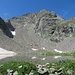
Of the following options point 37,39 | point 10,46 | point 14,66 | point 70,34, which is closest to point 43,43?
point 37,39

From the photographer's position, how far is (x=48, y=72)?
91.4 feet

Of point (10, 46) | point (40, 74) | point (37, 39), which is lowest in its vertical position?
point (40, 74)

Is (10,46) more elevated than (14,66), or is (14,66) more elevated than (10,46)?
(10,46)

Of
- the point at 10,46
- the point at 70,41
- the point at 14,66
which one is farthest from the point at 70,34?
the point at 14,66

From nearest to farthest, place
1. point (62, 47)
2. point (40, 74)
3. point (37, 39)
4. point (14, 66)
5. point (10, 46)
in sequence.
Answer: point (40, 74), point (14, 66), point (10, 46), point (62, 47), point (37, 39)

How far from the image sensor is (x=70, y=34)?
19325cm

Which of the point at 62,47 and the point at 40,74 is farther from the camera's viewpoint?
the point at 62,47

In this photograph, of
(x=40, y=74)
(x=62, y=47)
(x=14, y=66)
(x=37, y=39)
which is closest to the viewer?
(x=40, y=74)

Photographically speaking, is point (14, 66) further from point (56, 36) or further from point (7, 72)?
point (56, 36)

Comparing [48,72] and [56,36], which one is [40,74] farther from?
[56,36]

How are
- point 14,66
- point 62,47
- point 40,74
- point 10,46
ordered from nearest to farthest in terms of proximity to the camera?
point 40,74 < point 14,66 < point 10,46 < point 62,47

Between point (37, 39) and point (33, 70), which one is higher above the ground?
point (37, 39)

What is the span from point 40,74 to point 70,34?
550 ft

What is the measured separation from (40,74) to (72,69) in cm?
313
